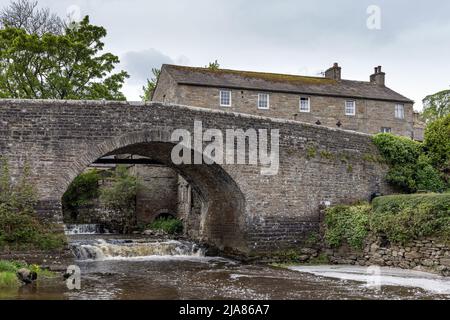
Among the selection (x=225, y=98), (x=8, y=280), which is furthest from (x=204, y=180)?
(x=225, y=98)

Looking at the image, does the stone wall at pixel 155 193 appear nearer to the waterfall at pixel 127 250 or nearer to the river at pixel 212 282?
the waterfall at pixel 127 250

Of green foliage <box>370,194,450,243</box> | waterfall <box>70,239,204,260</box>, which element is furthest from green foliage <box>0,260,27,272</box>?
green foliage <box>370,194,450,243</box>

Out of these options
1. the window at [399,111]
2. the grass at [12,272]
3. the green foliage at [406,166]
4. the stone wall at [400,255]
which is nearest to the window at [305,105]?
the window at [399,111]

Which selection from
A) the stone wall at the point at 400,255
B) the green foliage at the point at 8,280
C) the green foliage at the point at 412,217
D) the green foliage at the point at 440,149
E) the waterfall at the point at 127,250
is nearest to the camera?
the green foliage at the point at 8,280

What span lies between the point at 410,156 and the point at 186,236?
1226 centimetres

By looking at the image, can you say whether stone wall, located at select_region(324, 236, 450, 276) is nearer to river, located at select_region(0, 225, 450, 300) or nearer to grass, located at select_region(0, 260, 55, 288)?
river, located at select_region(0, 225, 450, 300)

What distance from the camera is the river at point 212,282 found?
12008 millimetres

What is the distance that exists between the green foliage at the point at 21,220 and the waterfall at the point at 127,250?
4.50 m

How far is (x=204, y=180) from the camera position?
70.4 feet

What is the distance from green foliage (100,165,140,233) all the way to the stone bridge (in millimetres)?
9677

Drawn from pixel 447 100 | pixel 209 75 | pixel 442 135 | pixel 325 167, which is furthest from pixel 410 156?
pixel 447 100

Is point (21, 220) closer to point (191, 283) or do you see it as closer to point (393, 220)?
point (191, 283)

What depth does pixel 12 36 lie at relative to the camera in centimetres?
2978

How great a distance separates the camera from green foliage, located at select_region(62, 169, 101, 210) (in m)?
33.8
